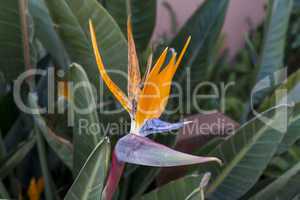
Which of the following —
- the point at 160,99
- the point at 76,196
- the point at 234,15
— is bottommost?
the point at 76,196

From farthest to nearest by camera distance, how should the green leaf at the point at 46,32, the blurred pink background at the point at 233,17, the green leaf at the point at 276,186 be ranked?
the blurred pink background at the point at 233,17 → the green leaf at the point at 46,32 → the green leaf at the point at 276,186

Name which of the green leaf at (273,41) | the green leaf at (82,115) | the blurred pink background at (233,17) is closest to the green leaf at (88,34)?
the green leaf at (82,115)

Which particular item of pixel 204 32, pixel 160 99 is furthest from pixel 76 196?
pixel 204 32

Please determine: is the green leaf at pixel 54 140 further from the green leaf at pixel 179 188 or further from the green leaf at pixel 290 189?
the green leaf at pixel 290 189

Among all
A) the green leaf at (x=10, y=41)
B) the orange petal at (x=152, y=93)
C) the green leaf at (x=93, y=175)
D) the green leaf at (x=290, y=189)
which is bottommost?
the green leaf at (x=290, y=189)

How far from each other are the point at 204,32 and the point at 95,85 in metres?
0.23

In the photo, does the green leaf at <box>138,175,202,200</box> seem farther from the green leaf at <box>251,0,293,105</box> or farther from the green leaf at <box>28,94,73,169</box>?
the green leaf at <box>251,0,293,105</box>

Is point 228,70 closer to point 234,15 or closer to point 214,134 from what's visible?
point 234,15

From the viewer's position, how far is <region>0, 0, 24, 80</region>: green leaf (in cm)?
71

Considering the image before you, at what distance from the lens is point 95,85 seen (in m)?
0.69

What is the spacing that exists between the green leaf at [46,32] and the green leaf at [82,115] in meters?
0.21

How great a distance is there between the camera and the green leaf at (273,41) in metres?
0.80

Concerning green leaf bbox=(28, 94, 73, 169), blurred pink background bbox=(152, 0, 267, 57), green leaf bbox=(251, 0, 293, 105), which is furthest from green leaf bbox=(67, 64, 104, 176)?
blurred pink background bbox=(152, 0, 267, 57)

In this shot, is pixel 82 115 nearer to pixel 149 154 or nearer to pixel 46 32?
pixel 149 154
